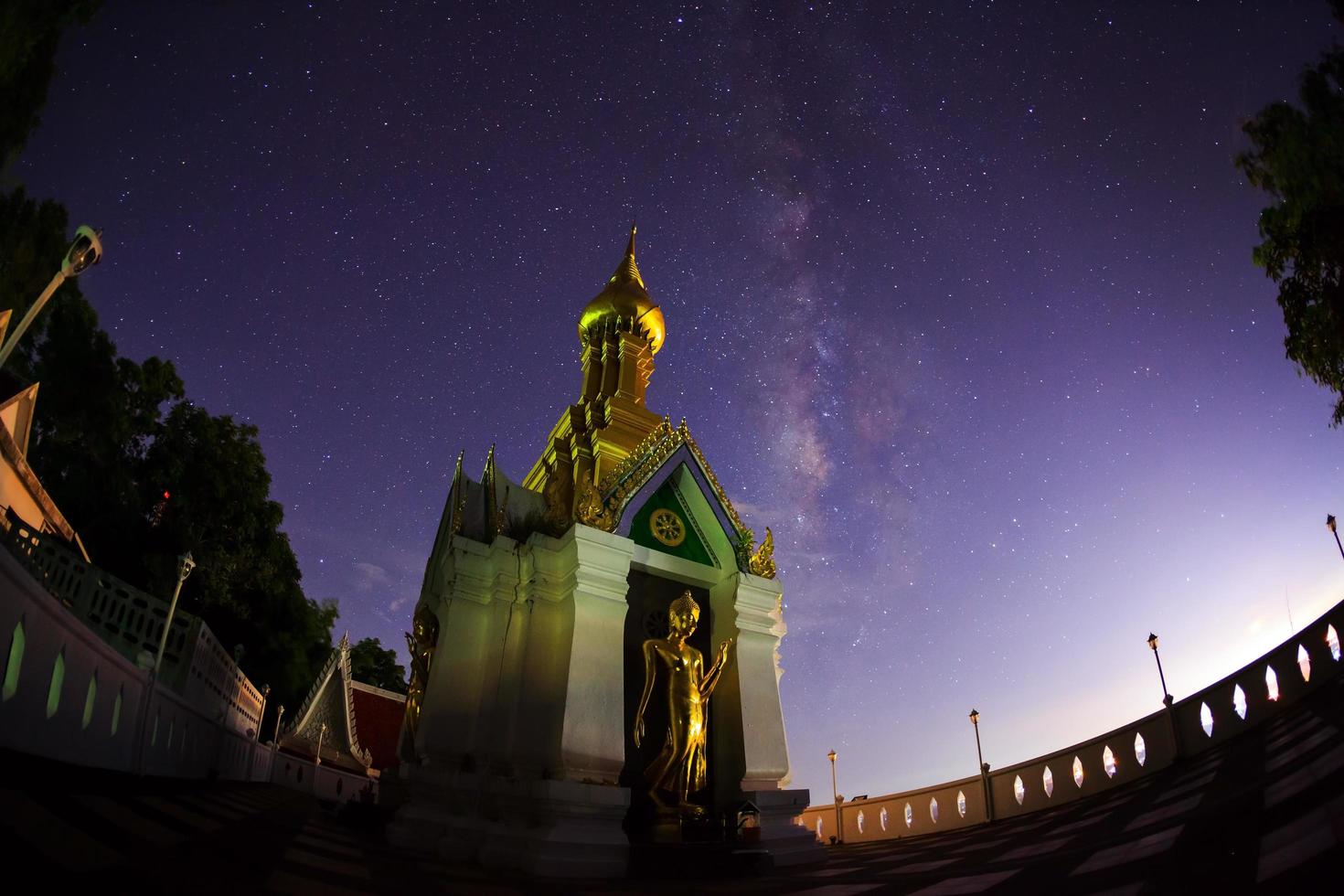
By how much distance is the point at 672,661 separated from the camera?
934 centimetres

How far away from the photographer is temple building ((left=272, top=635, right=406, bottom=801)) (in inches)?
911

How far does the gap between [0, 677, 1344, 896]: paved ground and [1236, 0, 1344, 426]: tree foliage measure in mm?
5314

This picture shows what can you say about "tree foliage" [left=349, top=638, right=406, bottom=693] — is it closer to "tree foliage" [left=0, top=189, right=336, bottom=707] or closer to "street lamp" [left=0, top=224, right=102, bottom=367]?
"tree foliage" [left=0, top=189, right=336, bottom=707]

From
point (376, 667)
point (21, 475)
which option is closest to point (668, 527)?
point (21, 475)

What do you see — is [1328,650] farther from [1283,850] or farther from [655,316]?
[655,316]

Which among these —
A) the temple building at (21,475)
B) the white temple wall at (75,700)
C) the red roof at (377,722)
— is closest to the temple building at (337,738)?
the red roof at (377,722)

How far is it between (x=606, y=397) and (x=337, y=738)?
1798 cm

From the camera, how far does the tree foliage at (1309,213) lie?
904cm

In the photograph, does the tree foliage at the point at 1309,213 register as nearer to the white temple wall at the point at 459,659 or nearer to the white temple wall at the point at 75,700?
the white temple wall at the point at 459,659

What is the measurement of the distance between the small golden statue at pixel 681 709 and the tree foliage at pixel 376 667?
31148mm

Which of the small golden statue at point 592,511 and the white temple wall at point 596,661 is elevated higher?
the small golden statue at point 592,511

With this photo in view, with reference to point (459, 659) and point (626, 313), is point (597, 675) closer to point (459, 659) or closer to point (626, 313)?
point (459, 659)

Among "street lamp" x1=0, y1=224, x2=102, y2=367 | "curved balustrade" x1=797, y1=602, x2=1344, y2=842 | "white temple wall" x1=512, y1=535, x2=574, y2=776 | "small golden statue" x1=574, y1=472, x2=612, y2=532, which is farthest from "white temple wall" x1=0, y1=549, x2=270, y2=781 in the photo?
"curved balustrade" x1=797, y1=602, x2=1344, y2=842

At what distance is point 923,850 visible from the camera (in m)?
7.36
